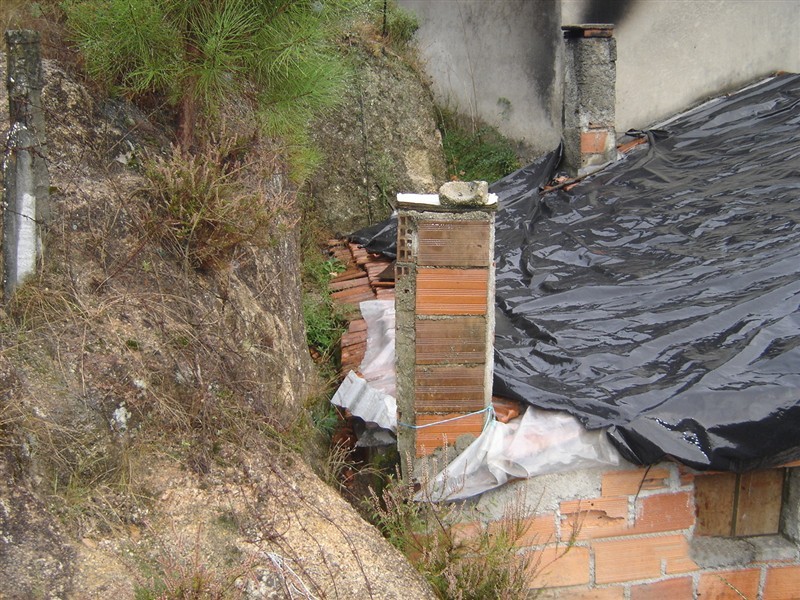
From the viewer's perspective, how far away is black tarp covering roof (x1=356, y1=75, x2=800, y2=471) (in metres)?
3.51

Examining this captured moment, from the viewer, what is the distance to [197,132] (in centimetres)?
412

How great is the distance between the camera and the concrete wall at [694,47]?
28.3 ft

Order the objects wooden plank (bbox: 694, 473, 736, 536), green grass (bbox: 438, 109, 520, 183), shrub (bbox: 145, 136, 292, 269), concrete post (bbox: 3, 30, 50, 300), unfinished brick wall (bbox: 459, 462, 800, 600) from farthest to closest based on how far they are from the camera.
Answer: green grass (bbox: 438, 109, 520, 183) < wooden plank (bbox: 694, 473, 736, 536) < unfinished brick wall (bbox: 459, 462, 800, 600) < shrub (bbox: 145, 136, 292, 269) < concrete post (bbox: 3, 30, 50, 300)

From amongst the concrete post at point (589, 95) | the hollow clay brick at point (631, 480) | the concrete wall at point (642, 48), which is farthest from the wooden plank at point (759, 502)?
the concrete wall at point (642, 48)

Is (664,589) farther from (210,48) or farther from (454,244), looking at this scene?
(210,48)

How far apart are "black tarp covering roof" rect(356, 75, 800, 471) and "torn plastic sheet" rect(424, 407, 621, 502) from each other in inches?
4.0

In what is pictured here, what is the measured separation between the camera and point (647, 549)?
379 cm

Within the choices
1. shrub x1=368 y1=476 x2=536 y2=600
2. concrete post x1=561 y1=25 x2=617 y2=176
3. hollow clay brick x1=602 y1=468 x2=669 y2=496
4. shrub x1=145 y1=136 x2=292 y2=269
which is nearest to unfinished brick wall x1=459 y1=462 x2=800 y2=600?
hollow clay brick x1=602 y1=468 x2=669 y2=496

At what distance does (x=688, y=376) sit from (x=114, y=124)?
10.6ft

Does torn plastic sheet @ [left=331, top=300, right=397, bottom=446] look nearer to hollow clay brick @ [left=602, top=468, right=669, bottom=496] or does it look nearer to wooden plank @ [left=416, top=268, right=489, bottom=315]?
wooden plank @ [left=416, top=268, right=489, bottom=315]

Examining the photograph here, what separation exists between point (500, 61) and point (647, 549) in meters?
6.99

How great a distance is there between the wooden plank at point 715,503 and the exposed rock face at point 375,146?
16.1 ft

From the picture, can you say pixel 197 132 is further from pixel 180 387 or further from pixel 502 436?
pixel 502 436

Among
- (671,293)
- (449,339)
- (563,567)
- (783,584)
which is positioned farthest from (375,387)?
(783,584)
